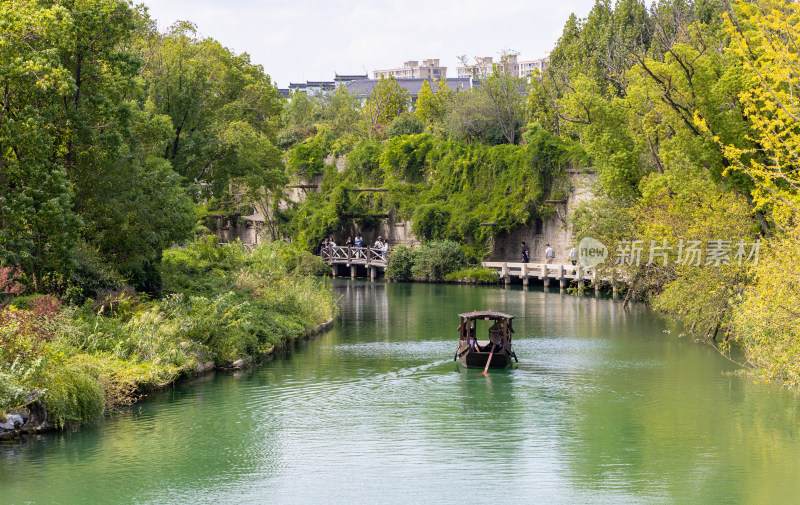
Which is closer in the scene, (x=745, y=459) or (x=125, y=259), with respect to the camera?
(x=745, y=459)

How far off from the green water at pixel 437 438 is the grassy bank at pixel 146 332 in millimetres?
553

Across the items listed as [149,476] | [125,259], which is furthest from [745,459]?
[125,259]

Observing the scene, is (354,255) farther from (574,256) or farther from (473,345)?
(473,345)

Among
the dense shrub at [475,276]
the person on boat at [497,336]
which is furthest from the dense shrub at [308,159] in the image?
the person on boat at [497,336]

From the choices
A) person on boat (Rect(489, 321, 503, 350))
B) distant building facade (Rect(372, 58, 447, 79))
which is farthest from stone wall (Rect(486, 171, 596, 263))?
distant building facade (Rect(372, 58, 447, 79))

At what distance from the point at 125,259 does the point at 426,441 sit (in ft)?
31.4

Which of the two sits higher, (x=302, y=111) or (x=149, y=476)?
(x=302, y=111)

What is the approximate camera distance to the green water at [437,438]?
447 inches

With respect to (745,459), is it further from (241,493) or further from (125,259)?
(125,259)

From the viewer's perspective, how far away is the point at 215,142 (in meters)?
30.6

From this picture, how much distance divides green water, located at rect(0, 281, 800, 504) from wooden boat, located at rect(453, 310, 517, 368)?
12.4 inches

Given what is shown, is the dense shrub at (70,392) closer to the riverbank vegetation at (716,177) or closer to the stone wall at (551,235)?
the riverbank vegetation at (716,177)

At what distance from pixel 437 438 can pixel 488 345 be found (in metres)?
6.74

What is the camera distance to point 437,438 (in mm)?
13883
